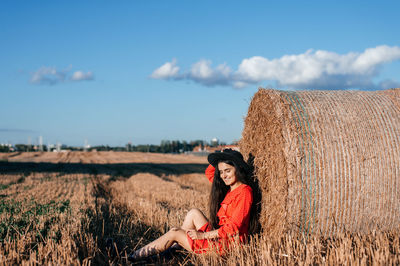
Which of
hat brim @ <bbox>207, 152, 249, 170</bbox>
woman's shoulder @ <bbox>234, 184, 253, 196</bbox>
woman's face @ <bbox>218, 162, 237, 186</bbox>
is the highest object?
hat brim @ <bbox>207, 152, 249, 170</bbox>

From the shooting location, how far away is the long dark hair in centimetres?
482

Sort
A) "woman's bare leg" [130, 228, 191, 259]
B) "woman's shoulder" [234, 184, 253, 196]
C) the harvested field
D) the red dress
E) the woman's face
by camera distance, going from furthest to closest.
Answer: the woman's face → "woman's shoulder" [234, 184, 253, 196] → "woman's bare leg" [130, 228, 191, 259] → the red dress → the harvested field

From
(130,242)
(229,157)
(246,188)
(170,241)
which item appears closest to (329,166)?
(246,188)

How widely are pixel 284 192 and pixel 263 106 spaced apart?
137 centimetres

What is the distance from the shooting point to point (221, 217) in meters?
4.80

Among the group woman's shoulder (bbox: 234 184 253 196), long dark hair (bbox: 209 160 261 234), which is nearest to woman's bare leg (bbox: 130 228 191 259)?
long dark hair (bbox: 209 160 261 234)

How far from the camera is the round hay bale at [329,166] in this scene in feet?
14.0

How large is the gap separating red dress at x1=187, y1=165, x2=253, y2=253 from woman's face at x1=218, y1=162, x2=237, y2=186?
132 mm

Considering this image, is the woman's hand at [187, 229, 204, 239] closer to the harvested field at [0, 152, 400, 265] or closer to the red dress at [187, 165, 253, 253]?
the red dress at [187, 165, 253, 253]

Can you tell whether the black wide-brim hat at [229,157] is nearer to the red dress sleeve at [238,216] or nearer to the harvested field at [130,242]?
the red dress sleeve at [238,216]

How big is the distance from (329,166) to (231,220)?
1.37m

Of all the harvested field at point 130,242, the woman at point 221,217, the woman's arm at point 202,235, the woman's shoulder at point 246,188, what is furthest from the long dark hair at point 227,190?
the woman's arm at point 202,235

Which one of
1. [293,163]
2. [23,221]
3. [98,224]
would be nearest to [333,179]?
[293,163]

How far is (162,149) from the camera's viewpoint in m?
88.2
